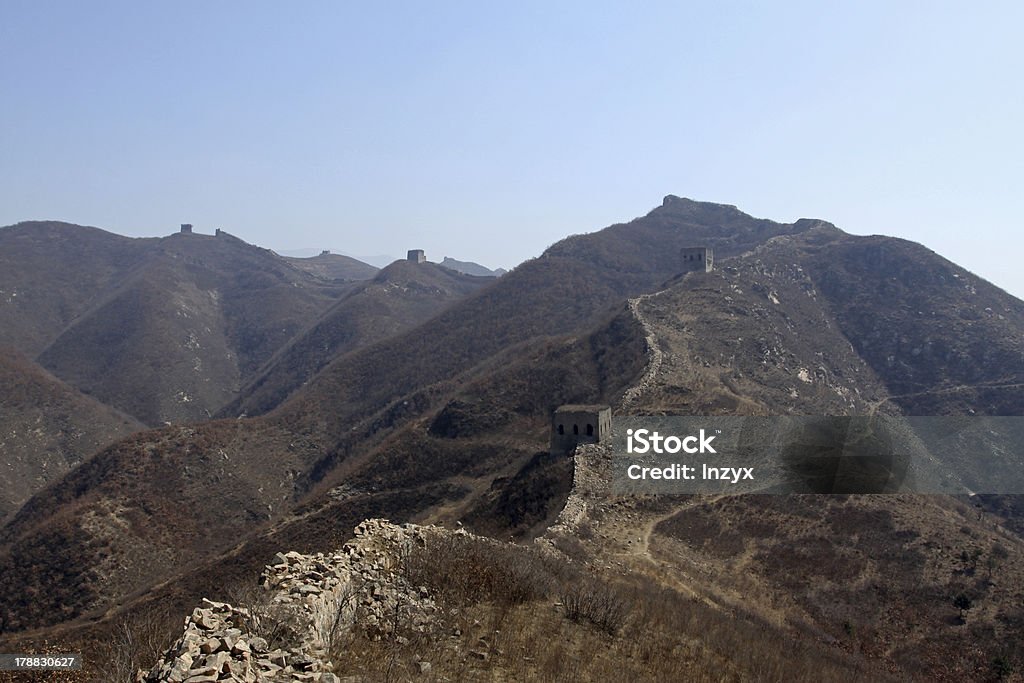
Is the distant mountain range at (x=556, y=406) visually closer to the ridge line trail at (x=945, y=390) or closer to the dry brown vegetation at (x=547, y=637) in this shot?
the ridge line trail at (x=945, y=390)

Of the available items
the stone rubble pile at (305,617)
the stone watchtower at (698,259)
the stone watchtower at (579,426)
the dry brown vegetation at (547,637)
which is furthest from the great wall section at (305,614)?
the stone watchtower at (698,259)

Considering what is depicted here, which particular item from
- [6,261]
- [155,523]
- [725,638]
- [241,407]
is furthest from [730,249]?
[6,261]

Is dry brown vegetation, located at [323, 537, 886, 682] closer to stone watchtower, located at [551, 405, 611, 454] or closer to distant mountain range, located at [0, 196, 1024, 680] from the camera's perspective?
distant mountain range, located at [0, 196, 1024, 680]

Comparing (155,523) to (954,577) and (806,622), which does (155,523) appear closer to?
(806,622)
